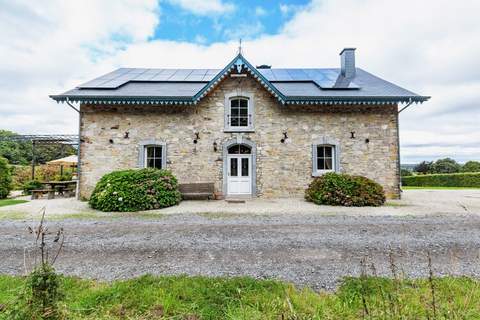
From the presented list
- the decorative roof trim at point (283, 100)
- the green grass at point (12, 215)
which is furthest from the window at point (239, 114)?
the green grass at point (12, 215)

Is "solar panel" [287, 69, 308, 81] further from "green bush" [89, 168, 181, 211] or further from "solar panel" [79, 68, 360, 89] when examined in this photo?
"green bush" [89, 168, 181, 211]

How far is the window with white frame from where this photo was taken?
420 inches

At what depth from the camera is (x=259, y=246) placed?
4262 millimetres

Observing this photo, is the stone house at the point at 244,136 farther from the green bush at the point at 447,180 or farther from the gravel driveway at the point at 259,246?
the green bush at the point at 447,180

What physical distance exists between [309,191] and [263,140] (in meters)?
2.95

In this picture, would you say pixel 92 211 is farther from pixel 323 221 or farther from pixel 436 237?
pixel 436 237

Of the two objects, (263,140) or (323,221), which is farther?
A: (263,140)

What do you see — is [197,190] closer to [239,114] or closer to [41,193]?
[239,114]

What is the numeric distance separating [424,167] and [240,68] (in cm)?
3067

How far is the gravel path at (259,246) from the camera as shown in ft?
10.8

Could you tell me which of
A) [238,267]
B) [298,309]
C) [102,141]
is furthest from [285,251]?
[102,141]

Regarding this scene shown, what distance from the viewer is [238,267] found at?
337 centimetres

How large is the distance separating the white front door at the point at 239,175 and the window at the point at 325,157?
2887mm

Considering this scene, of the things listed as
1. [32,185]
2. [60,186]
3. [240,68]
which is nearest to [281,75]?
[240,68]
